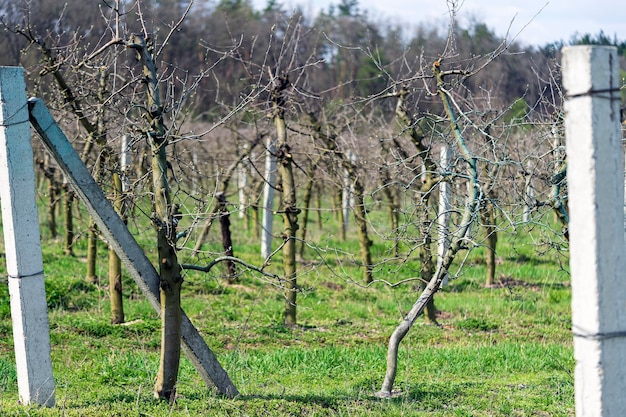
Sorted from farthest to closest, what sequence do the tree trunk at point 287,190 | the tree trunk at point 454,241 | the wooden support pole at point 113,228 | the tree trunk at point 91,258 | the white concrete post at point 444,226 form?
the tree trunk at point 91,258 → the tree trunk at point 287,190 → the white concrete post at point 444,226 → the tree trunk at point 454,241 → the wooden support pole at point 113,228

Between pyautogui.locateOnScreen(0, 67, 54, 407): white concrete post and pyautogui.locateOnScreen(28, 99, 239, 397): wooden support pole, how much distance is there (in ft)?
0.51

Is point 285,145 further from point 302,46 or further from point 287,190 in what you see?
point 302,46

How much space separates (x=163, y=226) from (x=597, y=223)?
258cm

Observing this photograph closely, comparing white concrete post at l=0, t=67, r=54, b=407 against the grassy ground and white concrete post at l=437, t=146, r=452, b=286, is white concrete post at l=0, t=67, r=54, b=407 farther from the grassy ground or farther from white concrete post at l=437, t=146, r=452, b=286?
white concrete post at l=437, t=146, r=452, b=286

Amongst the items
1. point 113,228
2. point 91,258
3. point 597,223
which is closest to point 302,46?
point 91,258

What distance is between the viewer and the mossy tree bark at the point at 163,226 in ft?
15.3

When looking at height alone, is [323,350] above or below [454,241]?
below

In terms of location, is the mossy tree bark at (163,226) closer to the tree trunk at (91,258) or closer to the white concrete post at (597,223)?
the white concrete post at (597,223)

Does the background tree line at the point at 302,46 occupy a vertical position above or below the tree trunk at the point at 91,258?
above

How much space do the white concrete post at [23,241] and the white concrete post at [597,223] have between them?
294cm

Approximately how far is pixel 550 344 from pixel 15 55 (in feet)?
58.9

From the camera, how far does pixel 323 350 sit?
708 centimetres

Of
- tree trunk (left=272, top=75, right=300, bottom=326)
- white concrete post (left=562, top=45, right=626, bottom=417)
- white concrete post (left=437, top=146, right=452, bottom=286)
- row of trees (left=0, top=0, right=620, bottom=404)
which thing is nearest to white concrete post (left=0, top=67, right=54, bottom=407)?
row of trees (left=0, top=0, right=620, bottom=404)

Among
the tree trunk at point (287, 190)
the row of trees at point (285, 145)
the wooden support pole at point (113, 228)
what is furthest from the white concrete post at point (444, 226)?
the tree trunk at point (287, 190)
